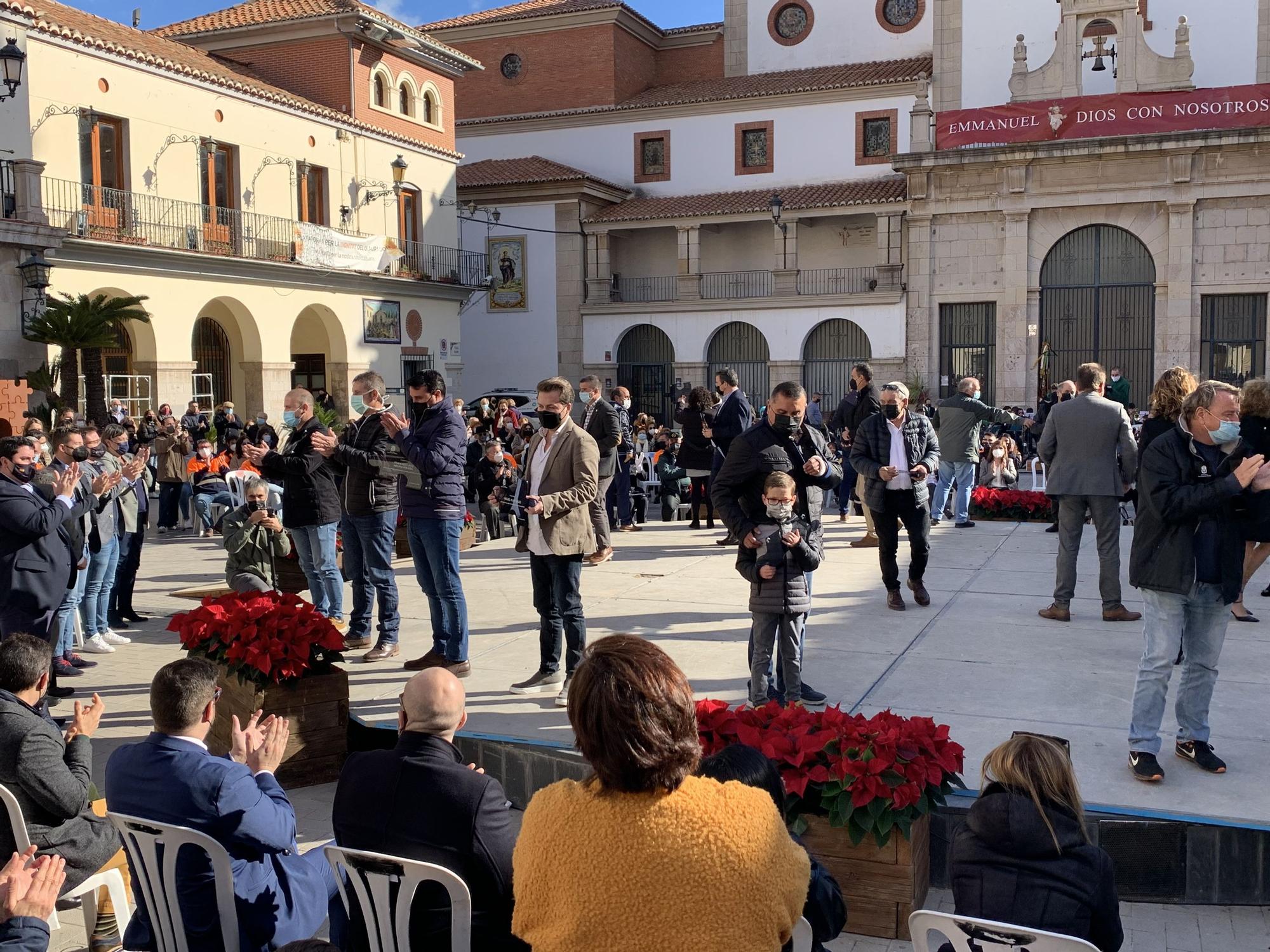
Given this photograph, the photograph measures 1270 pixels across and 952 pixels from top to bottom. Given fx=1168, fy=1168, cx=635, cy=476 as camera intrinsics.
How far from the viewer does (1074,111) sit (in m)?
28.7

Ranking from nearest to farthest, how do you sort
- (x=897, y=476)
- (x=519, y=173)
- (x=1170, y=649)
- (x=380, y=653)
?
(x=1170, y=649), (x=380, y=653), (x=897, y=476), (x=519, y=173)

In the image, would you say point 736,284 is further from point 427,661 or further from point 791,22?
point 427,661

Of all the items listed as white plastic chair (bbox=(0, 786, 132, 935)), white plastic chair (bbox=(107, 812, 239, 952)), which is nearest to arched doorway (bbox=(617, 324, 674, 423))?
white plastic chair (bbox=(0, 786, 132, 935))

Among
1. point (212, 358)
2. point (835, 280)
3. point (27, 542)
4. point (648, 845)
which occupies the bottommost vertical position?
point (648, 845)

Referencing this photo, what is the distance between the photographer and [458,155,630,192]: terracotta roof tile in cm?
3531

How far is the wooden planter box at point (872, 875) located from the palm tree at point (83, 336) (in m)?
18.6

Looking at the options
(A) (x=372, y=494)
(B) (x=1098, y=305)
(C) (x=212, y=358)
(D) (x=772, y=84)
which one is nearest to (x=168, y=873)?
(A) (x=372, y=494)

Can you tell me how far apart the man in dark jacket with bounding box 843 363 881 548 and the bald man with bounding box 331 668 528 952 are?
810cm

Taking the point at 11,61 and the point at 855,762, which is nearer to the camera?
the point at 855,762

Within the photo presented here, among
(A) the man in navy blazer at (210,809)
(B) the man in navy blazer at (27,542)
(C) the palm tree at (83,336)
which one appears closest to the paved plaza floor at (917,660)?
(B) the man in navy blazer at (27,542)

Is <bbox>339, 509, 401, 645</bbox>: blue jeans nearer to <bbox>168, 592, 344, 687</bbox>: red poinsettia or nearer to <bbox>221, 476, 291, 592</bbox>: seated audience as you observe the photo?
<bbox>221, 476, 291, 592</bbox>: seated audience

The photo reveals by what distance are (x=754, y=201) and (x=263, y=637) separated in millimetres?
30474

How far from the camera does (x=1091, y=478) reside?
8203 mm

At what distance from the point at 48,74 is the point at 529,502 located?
19808 millimetres
